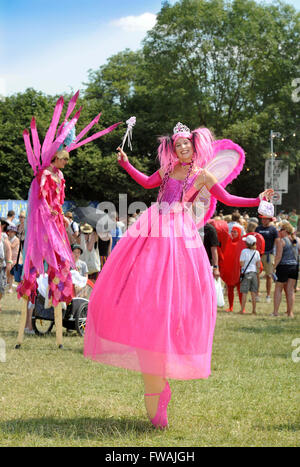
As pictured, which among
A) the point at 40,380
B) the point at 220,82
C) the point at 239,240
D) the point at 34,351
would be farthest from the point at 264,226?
the point at 220,82

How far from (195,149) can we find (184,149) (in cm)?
10

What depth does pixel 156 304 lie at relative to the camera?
4.80m

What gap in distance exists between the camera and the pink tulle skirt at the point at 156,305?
477cm

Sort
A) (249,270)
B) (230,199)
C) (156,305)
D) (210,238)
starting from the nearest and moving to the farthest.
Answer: (156,305) < (230,199) < (210,238) < (249,270)

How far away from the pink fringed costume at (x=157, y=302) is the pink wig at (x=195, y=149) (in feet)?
1.27

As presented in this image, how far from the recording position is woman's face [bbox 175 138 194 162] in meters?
5.41

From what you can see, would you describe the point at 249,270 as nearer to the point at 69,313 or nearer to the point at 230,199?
the point at 69,313

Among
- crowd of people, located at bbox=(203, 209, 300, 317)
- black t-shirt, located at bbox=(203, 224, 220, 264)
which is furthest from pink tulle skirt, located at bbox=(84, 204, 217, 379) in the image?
black t-shirt, located at bbox=(203, 224, 220, 264)

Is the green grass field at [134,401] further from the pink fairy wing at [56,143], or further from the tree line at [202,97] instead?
the tree line at [202,97]

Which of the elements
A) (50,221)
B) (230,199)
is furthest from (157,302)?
(50,221)

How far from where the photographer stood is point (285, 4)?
43.8 metres

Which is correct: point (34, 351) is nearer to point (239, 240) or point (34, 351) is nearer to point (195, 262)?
point (195, 262)

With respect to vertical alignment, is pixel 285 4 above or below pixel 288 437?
above
